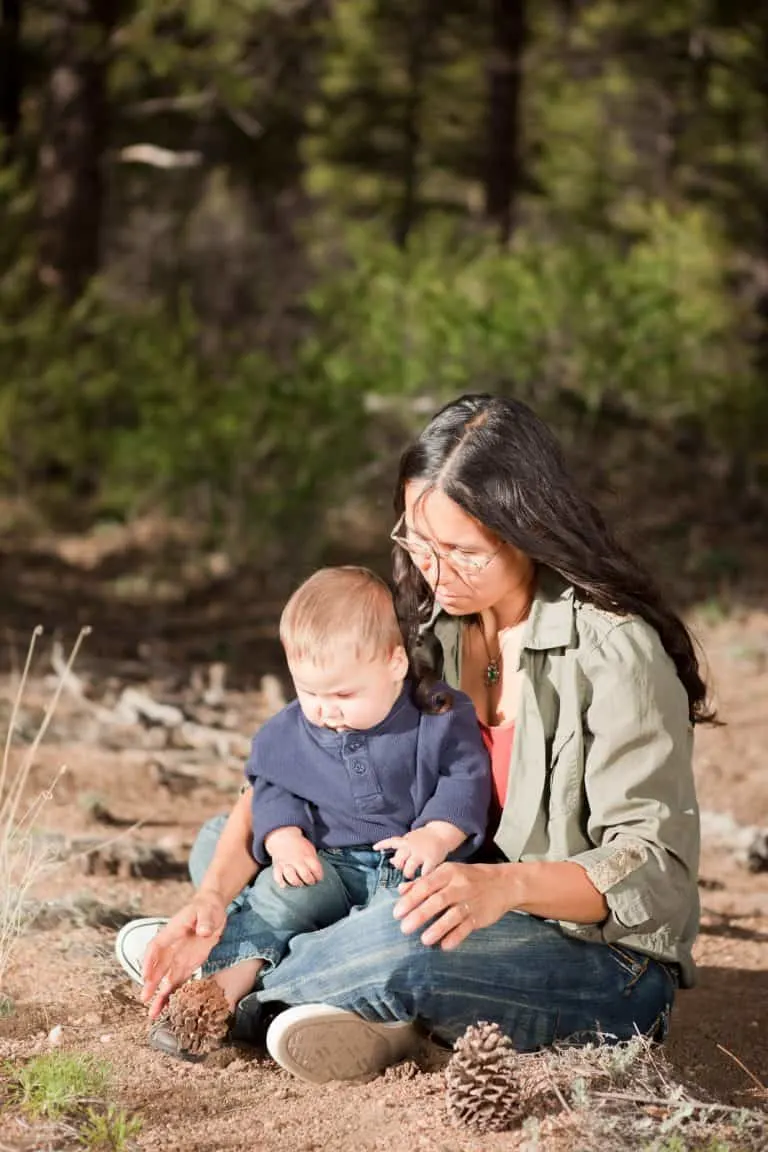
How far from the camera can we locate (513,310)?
10555 millimetres

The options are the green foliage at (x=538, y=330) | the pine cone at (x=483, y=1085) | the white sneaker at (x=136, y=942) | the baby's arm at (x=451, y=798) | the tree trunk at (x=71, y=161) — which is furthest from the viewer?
the tree trunk at (x=71, y=161)

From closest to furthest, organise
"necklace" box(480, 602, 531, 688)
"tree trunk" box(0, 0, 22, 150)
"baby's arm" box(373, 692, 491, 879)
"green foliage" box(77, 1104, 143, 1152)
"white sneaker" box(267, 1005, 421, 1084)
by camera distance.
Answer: "green foliage" box(77, 1104, 143, 1152), "white sneaker" box(267, 1005, 421, 1084), "baby's arm" box(373, 692, 491, 879), "necklace" box(480, 602, 531, 688), "tree trunk" box(0, 0, 22, 150)

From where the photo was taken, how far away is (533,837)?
3123 mm

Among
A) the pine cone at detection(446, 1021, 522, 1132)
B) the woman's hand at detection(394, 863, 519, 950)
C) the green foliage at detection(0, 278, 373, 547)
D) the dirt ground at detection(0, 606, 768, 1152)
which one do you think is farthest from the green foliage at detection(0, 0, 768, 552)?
the pine cone at detection(446, 1021, 522, 1132)

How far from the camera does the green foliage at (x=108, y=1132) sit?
2584mm

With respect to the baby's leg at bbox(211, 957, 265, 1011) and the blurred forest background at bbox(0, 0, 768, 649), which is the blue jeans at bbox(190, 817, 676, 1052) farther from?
the blurred forest background at bbox(0, 0, 768, 649)

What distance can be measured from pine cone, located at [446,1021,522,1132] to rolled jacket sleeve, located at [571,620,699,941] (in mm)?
367

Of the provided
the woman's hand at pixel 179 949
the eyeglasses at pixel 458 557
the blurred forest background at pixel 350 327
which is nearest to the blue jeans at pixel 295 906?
the woman's hand at pixel 179 949

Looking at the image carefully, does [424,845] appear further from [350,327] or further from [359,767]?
[350,327]

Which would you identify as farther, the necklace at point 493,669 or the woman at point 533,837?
the necklace at point 493,669

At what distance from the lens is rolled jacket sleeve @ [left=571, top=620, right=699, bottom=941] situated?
2951 mm

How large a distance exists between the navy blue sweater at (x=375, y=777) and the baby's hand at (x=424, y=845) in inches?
2.2

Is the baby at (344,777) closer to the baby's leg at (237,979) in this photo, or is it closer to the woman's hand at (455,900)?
the baby's leg at (237,979)

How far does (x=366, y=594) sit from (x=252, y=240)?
2126 cm
